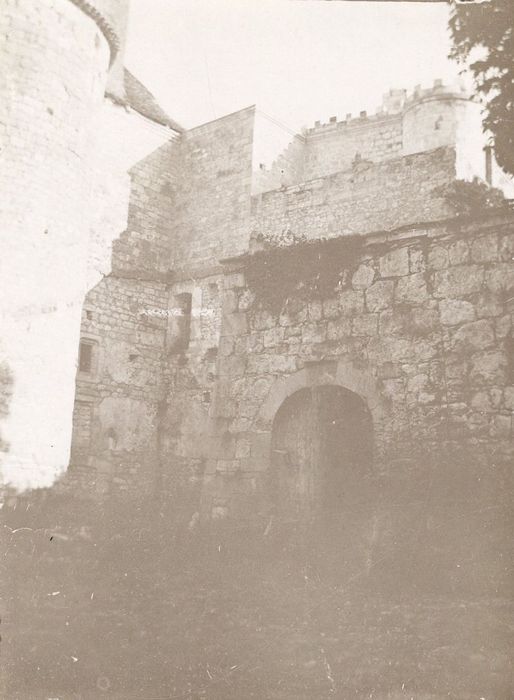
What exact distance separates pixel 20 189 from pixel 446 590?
444 inches

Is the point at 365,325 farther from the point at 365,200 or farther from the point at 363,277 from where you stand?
the point at 365,200

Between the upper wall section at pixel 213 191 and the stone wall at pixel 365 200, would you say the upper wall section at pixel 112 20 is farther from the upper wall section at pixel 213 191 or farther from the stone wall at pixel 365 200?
the stone wall at pixel 365 200

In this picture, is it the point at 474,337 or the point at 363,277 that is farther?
the point at 363,277

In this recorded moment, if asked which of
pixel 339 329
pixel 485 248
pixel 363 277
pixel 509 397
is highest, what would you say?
pixel 485 248

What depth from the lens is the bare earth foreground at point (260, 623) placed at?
542 centimetres

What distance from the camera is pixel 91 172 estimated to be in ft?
54.3

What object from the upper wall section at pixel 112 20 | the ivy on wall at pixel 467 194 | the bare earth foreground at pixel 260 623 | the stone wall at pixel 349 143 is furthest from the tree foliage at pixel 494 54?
the stone wall at pixel 349 143

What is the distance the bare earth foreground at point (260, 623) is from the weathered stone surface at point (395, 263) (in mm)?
2342

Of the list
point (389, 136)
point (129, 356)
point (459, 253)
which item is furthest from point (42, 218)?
point (389, 136)

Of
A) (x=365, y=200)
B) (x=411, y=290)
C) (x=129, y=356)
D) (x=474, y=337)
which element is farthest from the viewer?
(x=129, y=356)

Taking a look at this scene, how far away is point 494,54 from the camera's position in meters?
7.72

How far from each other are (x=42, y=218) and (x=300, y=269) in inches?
323

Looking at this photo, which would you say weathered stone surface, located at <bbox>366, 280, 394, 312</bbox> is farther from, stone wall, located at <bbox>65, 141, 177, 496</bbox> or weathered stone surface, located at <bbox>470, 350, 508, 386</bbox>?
stone wall, located at <bbox>65, 141, 177, 496</bbox>

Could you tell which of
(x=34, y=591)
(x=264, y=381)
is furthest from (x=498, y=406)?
(x=34, y=591)
